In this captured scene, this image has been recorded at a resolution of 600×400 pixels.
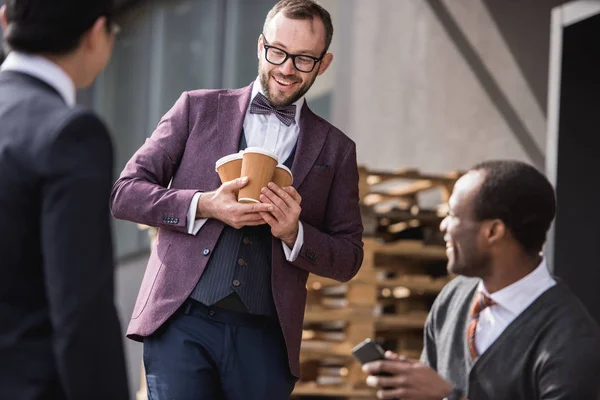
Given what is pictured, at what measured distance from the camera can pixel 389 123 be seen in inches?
348

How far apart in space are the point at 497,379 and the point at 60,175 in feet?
6.95

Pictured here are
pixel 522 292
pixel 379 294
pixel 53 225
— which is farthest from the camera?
pixel 379 294

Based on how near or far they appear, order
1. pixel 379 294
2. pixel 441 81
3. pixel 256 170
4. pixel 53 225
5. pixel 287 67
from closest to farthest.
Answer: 1. pixel 53 225
2. pixel 256 170
3. pixel 287 67
4. pixel 379 294
5. pixel 441 81

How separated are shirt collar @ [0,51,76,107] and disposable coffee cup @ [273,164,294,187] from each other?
98 cm

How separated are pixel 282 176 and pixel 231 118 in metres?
0.41

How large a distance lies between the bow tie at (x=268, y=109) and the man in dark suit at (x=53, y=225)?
4.07ft

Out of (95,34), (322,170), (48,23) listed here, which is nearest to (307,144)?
(322,170)

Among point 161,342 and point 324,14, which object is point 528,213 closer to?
point 324,14

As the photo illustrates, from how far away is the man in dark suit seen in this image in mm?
2430

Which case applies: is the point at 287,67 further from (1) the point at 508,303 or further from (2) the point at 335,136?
(1) the point at 508,303

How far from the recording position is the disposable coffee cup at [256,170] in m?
3.44

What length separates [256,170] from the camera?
3.46 metres

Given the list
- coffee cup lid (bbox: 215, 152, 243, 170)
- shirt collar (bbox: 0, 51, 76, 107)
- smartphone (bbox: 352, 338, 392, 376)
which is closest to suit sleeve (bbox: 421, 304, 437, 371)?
smartphone (bbox: 352, 338, 392, 376)

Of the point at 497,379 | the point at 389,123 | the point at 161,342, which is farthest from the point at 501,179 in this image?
the point at 389,123
